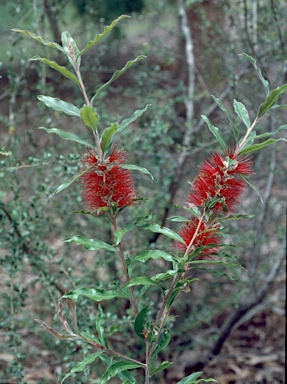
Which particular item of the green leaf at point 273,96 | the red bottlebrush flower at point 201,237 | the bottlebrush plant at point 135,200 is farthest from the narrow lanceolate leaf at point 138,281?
the green leaf at point 273,96

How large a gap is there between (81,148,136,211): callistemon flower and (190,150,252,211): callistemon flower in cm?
16

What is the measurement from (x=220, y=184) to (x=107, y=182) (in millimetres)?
248

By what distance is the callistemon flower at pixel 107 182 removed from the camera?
1197 mm

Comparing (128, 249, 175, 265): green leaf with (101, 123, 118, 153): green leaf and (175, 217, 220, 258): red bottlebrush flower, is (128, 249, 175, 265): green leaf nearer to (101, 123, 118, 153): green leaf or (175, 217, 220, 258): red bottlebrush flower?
(175, 217, 220, 258): red bottlebrush flower

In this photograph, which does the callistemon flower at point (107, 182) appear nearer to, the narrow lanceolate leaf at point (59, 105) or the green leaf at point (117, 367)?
the narrow lanceolate leaf at point (59, 105)

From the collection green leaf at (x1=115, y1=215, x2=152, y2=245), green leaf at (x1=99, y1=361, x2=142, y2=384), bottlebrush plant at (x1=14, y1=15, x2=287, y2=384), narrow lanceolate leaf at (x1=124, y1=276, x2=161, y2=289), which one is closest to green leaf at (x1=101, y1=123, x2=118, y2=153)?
bottlebrush plant at (x1=14, y1=15, x2=287, y2=384)

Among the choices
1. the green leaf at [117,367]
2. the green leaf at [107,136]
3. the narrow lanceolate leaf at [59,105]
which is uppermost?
the narrow lanceolate leaf at [59,105]

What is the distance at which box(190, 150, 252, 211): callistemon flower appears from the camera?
46.5 inches

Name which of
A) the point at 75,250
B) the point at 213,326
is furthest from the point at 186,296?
the point at 75,250

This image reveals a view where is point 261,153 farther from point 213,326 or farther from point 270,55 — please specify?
point 213,326

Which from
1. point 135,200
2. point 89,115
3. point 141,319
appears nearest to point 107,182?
point 135,200

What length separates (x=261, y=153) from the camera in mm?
3193

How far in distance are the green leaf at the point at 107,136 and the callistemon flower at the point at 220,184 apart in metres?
0.22

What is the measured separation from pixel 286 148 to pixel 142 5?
2.06 m
